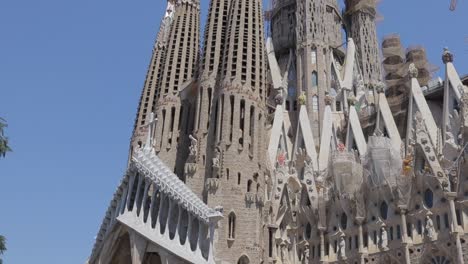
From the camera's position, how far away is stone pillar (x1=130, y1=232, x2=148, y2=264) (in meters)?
21.3

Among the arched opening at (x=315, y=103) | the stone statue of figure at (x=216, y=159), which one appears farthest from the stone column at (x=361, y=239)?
the arched opening at (x=315, y=103)

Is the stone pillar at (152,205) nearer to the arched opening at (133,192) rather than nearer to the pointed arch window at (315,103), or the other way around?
the arched opening at (133,192)

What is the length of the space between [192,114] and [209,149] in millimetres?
4448

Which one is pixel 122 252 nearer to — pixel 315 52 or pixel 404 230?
pixel 404 230

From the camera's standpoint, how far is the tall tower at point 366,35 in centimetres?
3486

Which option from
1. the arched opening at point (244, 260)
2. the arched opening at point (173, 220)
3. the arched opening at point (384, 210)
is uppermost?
the arched opening at point (384, 210)

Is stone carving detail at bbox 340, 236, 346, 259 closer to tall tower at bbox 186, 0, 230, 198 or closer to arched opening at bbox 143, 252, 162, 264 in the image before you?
tall tower at bbox 186, 0, 230, 198

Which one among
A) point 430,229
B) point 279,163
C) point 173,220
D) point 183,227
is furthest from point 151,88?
point 430,229

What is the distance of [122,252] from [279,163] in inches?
326

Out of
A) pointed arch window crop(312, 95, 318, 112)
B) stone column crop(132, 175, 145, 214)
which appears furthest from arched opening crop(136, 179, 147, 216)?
pointed arch window crop(312, 95, 318, 112)

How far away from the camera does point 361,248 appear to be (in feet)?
69.9

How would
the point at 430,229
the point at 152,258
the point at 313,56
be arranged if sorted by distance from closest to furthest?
the point at 430,229 → the point at 152,258 → the point at 313,56

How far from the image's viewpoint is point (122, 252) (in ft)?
78.0

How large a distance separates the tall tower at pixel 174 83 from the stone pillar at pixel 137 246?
5.12m
